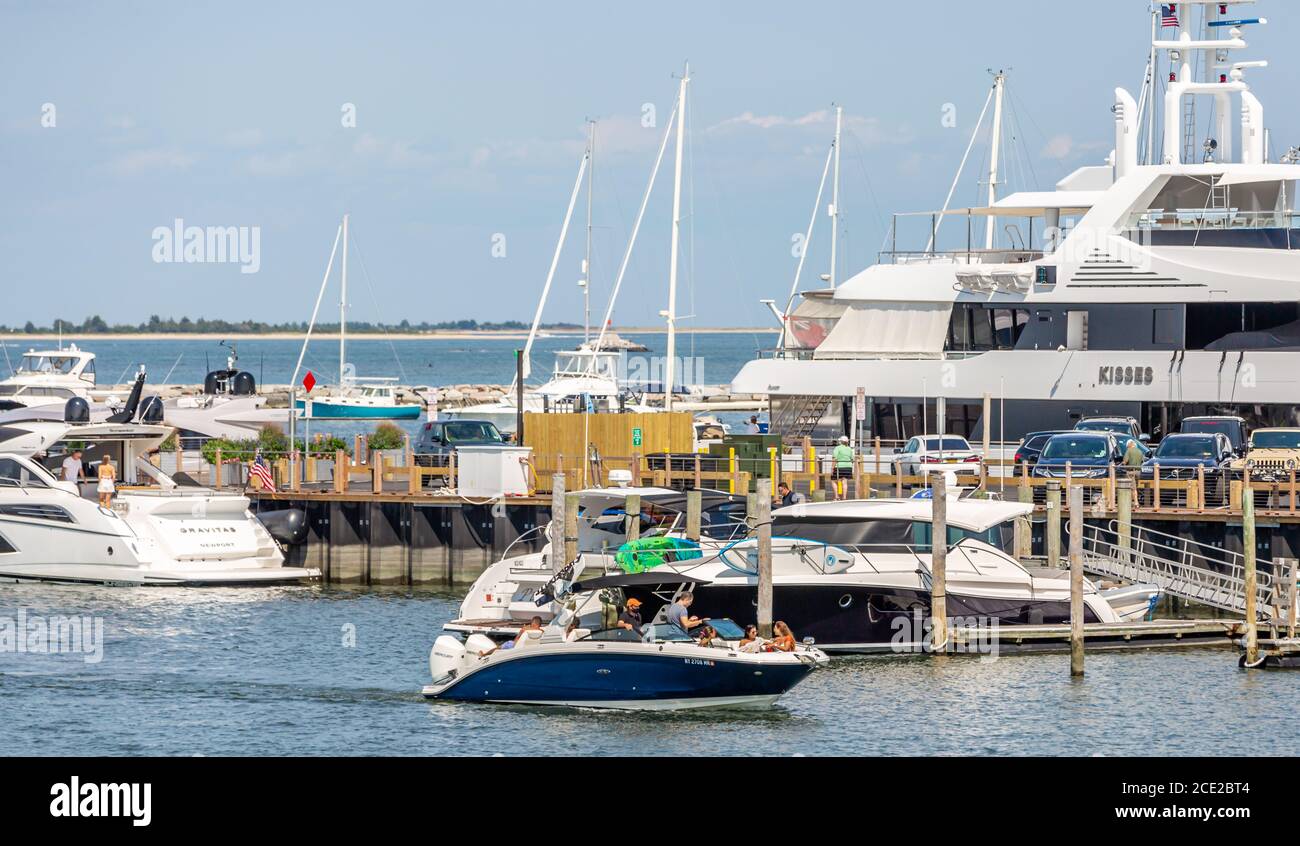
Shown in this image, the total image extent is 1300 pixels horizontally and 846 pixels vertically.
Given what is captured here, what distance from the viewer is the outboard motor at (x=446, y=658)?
2781 centimetres

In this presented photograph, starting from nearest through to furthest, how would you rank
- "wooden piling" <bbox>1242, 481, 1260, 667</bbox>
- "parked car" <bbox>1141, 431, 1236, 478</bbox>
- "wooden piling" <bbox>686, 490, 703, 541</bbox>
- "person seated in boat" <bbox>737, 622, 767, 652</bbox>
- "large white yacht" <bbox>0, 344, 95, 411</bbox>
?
"person seated in boat" <bbox>737, 622, 767, 652</bbox> < "wooden piling" <bbox>1242, 481, 1260, 667</bbox> < "wooden piling" <bbox>686, 490, 703, 541</bbox> < "parked car" <bbox>1141, 431, 1236, 478</bbox> < "large white yacht" <bbox>0, 344, 95, 411</bbox>

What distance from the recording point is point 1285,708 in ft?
87.9

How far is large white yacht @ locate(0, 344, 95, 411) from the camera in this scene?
6894 cm

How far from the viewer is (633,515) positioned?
34031 millimetres

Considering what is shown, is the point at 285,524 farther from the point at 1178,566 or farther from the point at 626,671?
the point at 1178,566

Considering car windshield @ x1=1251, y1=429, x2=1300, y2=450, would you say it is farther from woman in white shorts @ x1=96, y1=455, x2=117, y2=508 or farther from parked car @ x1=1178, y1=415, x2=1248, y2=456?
woman in white shorts @ x1=96, y1=455, x2=117, y2=508

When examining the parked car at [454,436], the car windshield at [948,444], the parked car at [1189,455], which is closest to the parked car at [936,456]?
the car windshield at [948,444]

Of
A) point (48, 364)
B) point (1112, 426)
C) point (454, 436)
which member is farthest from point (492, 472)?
point (48, 364)

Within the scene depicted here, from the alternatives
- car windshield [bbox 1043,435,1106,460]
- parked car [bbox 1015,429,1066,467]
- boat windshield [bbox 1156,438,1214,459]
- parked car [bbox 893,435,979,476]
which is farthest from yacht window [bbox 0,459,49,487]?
boat windshield [bbox 1156,438,1214,459]

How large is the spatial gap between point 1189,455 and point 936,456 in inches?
222

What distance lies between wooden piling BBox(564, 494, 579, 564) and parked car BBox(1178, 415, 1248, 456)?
55.8ft

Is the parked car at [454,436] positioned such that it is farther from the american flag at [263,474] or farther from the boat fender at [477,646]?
the boat fender at [477,646]

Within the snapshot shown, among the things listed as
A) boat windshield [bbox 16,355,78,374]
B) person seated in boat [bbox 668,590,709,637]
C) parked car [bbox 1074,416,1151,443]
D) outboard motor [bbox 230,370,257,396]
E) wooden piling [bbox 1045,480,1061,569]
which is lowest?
person seated in boat [bbox 668,590,709,637]

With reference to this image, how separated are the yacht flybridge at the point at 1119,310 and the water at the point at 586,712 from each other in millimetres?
17511
